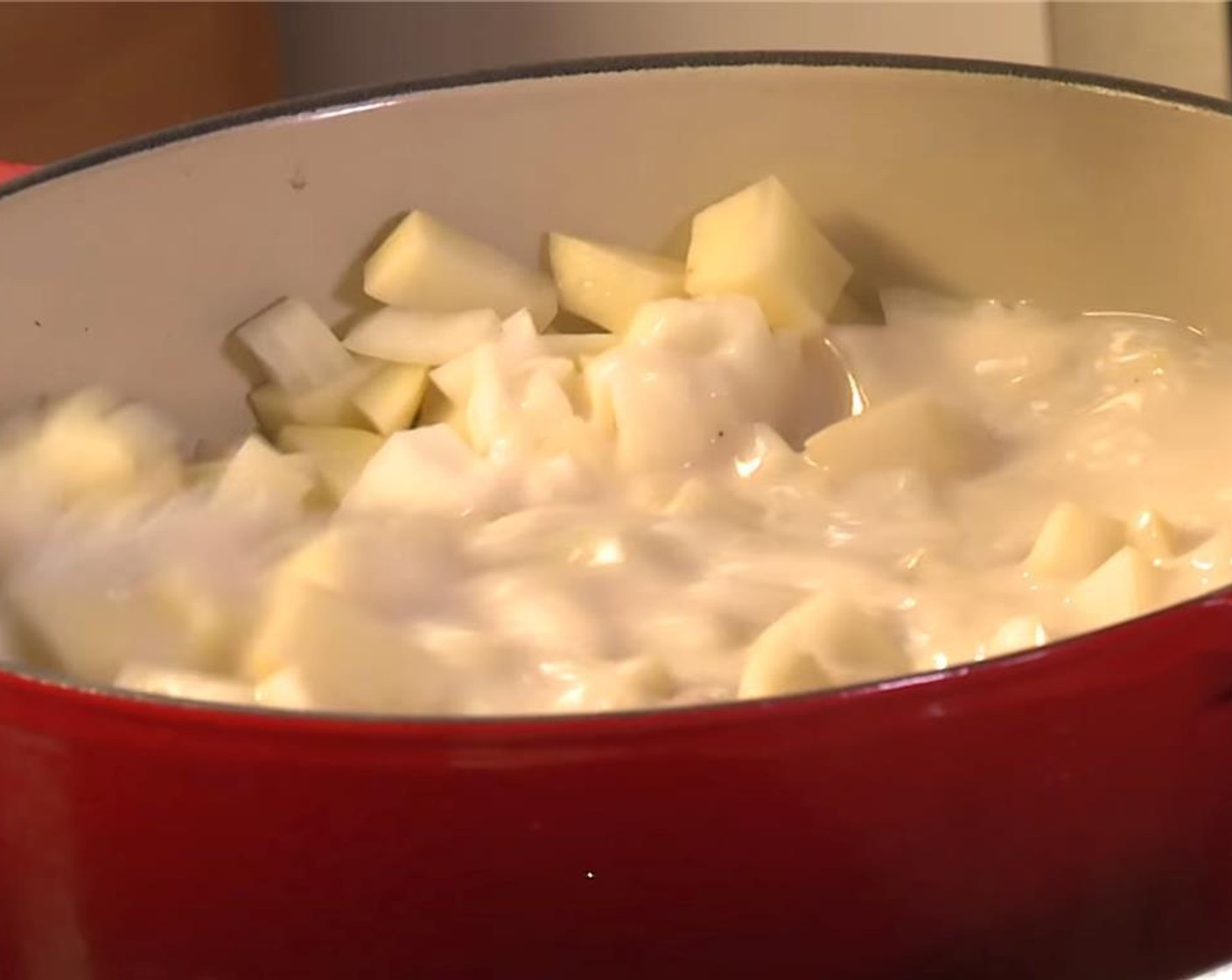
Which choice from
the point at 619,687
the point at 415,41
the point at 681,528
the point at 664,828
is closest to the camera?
the point at 664,828

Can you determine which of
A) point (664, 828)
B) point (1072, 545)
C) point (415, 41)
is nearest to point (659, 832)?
point (664, 828)

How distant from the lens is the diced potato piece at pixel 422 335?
30.4 inches

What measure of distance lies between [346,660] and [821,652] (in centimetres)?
14

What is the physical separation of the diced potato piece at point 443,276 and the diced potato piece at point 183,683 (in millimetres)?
255

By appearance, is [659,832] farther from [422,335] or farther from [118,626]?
[422,335]

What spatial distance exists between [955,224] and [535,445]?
23 cm

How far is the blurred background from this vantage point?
989 mm

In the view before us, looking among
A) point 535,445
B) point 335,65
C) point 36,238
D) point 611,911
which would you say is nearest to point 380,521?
point 535,445

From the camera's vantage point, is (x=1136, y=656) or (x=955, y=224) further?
(x=955, y=224)

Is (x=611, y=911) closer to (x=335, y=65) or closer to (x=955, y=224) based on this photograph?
(x=955, y=224)

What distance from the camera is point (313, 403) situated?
774mm

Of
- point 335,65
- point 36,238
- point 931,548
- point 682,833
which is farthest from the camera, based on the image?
point 335,65

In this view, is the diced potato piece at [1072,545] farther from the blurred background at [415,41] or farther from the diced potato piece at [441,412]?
the blurred background at [415,41]

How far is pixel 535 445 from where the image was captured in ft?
2.33
